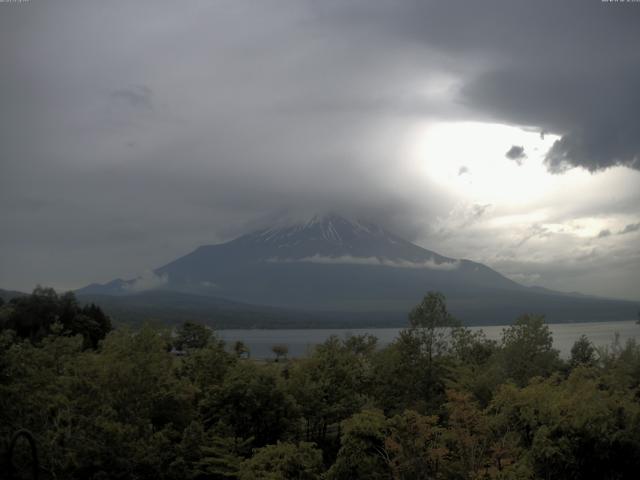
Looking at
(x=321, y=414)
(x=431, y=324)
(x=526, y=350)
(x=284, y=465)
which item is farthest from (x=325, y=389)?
(x=526, y=350)

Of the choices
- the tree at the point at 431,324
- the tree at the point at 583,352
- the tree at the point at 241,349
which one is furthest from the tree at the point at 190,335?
the tree at the point at 583,352

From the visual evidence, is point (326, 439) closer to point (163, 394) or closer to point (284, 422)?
point (284, 422)

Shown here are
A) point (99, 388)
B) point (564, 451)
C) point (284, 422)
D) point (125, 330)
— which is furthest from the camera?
point (125, 330)

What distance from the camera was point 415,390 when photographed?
27734 mm

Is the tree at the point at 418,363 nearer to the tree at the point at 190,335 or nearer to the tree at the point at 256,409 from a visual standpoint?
the tree at the point at 256,409

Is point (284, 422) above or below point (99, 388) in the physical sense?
below

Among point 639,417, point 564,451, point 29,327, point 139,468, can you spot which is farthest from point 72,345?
point 29,327

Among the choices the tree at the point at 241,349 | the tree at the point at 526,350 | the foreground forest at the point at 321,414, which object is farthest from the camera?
the tree at the point at 241,349

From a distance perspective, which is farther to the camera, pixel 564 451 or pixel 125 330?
pixel 125 330

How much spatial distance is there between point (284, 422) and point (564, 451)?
32.3 feet

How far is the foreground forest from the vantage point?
17391mm

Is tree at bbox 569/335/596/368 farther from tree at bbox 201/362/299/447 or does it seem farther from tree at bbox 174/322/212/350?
tree at bbox 174/322/212/350

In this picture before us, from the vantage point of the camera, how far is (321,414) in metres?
24.5

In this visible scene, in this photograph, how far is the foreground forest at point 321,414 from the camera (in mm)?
17391
